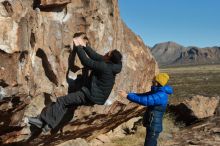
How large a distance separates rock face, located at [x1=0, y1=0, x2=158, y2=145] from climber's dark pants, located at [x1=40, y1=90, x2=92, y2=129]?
0.48m

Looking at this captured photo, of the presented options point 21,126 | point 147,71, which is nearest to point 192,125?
point 147,71

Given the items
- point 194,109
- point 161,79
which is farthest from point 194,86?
point 161,79

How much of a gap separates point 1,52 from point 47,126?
2378 millimetres

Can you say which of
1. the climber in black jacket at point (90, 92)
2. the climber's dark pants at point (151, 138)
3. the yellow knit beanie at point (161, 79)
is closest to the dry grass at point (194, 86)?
the climber's dark pants at point (151, 138)

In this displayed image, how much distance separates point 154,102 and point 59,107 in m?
2.16

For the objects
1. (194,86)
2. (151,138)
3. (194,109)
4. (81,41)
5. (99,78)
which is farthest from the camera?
(194,86)

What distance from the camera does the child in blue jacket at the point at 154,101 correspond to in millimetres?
10141

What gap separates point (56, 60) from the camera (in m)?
10.8

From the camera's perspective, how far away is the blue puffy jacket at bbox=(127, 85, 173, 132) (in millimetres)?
10125

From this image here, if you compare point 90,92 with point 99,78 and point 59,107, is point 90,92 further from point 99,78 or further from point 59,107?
point 59,107

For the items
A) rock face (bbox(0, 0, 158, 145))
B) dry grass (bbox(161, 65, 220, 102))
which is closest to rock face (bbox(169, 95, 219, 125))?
dry grass (bbox(161, 65, 220, 102))

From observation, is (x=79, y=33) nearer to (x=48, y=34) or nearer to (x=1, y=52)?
(x=48, y=34)

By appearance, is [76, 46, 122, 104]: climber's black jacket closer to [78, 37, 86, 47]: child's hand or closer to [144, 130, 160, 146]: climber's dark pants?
[78, 37, 86, 47]: child's hand

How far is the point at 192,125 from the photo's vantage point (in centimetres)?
1803
